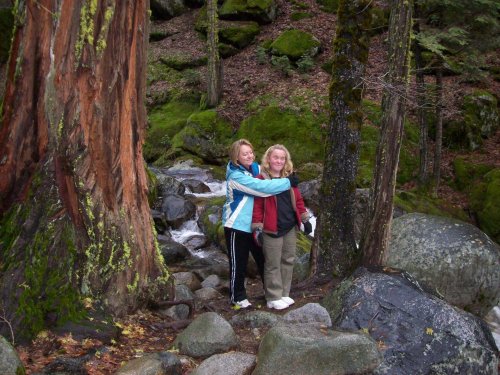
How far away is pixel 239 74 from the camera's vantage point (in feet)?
69.6

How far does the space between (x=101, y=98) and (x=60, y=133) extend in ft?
1.63

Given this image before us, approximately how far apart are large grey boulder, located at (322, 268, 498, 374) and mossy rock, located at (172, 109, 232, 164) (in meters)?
12.0

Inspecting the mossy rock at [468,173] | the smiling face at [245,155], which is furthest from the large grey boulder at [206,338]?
the mossy rock at [468,173]

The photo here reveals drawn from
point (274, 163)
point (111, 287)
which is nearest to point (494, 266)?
point (274, 163)

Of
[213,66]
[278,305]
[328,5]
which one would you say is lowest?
[278,305]

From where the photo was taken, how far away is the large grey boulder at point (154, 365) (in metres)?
3.96

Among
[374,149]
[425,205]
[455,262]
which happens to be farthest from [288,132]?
[455,262]

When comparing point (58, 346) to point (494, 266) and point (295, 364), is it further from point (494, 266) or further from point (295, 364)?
point (494, 266)

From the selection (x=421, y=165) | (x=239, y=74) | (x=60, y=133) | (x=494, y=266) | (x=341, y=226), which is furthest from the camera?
(x=239, y=74)

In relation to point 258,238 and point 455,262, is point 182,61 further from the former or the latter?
point 258,238

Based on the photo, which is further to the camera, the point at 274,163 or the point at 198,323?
the point at 274,163

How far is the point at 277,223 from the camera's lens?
229 inches

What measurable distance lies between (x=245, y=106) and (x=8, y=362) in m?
16.1

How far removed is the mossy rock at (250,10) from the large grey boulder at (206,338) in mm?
20776
